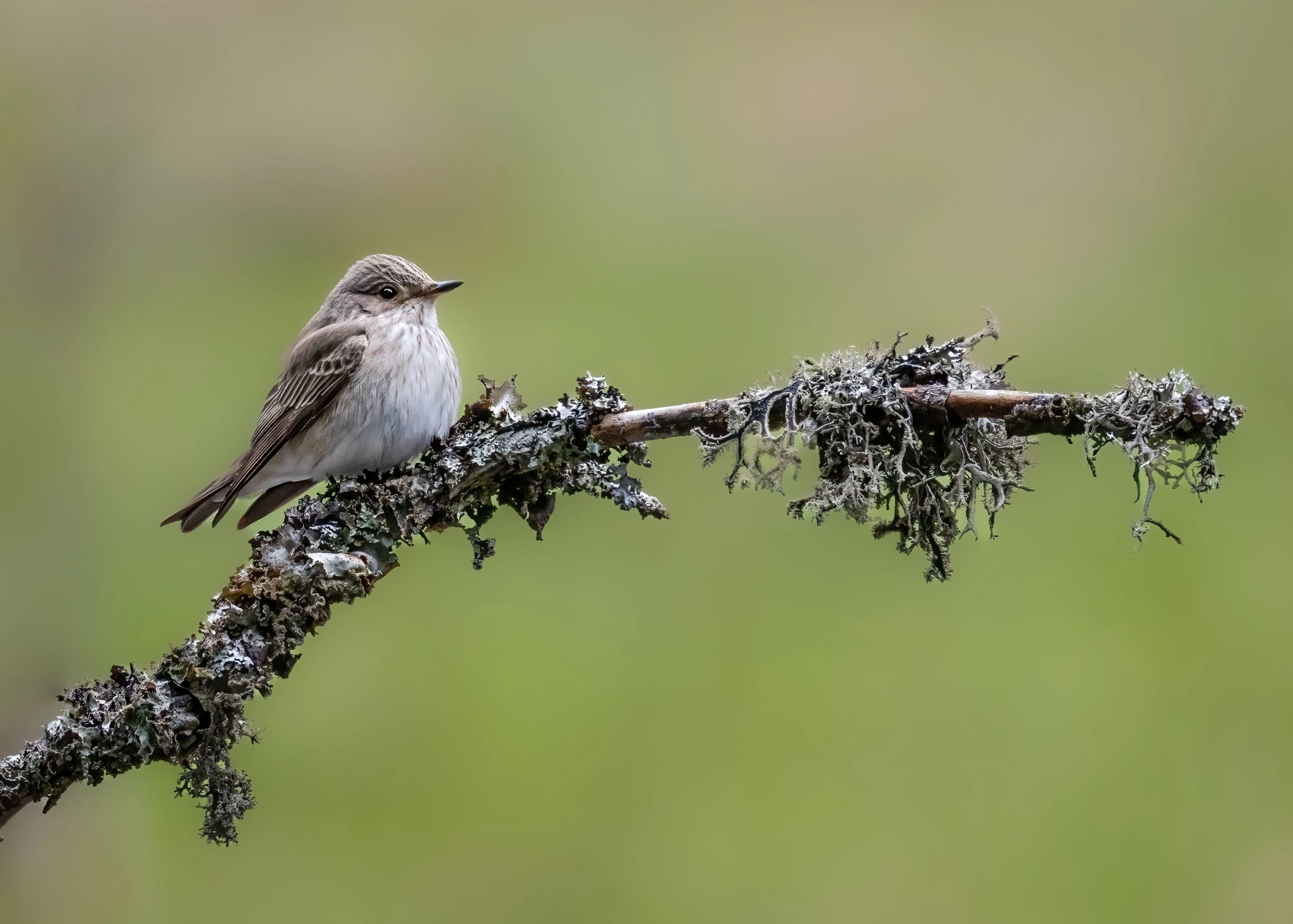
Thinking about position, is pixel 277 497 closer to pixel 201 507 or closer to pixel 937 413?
pixel 201 507

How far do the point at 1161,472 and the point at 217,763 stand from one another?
1.48 metres

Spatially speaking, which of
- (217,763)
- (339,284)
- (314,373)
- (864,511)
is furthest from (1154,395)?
(339,284)

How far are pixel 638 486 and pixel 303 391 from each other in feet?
3.20

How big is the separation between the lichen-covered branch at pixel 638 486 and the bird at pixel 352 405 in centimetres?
52

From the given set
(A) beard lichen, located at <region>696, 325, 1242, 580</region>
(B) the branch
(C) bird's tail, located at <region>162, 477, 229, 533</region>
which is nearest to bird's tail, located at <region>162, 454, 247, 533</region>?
(C) bird's tail, located at <region>162, 477, 229, 533</region>

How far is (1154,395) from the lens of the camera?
141cm

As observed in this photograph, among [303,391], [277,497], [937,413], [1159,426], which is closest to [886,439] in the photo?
[937,413]

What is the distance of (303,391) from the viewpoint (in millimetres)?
2248

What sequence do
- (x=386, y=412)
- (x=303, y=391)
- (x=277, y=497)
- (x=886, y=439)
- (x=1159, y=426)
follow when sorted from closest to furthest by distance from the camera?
(x=1159, y=426)
(x=886, y=439)
(x=386, y=412)
(x=303, y=391)
(x=277, y=497)

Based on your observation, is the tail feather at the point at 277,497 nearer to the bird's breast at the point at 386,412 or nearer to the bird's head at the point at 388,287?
the bird's breast at the point at 386,412

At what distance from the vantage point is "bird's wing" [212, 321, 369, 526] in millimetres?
2182

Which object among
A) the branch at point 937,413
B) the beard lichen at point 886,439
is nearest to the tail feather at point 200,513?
the branch at point 937,413

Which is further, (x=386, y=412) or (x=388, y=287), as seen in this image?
(x=388, y=287)

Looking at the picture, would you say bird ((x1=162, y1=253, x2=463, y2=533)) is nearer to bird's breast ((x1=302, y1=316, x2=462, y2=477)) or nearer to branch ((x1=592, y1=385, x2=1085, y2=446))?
bird's breast ((x1=302, y1=316, x2=462, y2=477))
